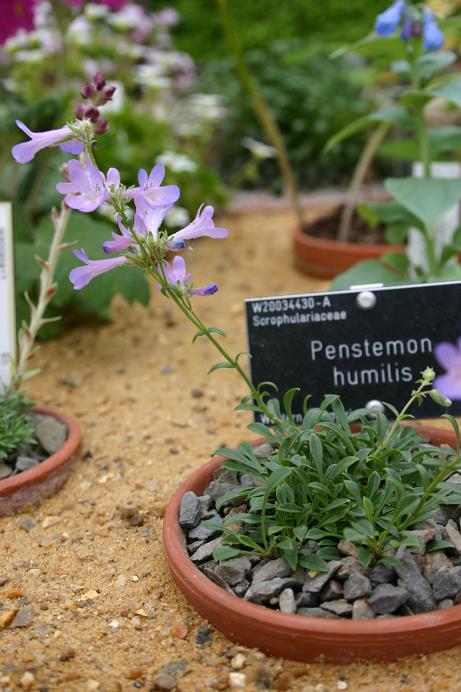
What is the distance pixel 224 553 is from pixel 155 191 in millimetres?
656

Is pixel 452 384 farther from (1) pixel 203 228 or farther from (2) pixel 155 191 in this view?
(2) pixel 155 191

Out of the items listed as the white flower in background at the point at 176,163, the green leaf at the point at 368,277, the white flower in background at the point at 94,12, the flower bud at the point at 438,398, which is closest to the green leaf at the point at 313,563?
the flower bud at the point at 438,398

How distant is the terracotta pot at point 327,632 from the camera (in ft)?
4.63

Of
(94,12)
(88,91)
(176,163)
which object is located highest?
(88,91)

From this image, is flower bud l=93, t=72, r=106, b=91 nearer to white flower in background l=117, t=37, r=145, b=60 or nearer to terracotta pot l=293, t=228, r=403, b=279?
terracotta pot l=293, t=228, r=403, b=279

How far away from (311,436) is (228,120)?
14.5 feet

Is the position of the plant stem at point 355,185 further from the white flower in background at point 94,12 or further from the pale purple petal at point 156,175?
the pale purple petal at point 156,175

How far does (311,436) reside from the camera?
1623 mm

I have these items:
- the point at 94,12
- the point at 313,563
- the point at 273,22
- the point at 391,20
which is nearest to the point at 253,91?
the point at 391,20

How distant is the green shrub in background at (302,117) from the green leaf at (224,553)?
3.94m

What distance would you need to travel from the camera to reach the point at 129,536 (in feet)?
6.29

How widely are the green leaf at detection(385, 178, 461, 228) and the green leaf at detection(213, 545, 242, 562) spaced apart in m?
1.07

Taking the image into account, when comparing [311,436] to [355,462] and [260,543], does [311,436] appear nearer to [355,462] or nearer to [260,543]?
[355,462]

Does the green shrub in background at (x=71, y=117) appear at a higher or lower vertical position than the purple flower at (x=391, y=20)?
lower
